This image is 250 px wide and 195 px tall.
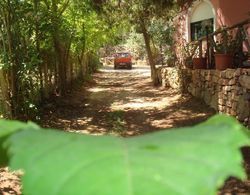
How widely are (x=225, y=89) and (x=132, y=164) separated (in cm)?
952

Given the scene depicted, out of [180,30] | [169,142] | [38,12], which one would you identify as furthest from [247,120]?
[180,30]

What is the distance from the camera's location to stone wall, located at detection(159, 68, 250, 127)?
27.6 feet

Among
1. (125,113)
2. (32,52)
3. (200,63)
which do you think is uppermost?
(32,52)

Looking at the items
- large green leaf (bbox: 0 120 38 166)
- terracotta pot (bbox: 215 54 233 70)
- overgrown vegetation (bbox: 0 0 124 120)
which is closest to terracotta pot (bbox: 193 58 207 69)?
terracotta pot (bbox: 215 54 233 70)

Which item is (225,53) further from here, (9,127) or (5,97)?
(9,127)

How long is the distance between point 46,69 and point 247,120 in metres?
7.26

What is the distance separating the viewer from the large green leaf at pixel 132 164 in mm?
305

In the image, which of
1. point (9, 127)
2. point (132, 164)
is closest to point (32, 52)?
point (9, 127)

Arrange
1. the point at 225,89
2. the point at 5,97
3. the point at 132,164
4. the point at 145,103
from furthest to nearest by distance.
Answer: the point at 145,103 → the point at 225,89 → the point at 5,97 → the point at 132,164

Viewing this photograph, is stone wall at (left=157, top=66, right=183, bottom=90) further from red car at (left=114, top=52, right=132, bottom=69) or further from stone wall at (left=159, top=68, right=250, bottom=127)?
red car at (left=114, top=52, right=132, bottom=69)

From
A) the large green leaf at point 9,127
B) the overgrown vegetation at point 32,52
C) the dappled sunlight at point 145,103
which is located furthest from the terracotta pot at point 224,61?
the large green leaf at point 9,127

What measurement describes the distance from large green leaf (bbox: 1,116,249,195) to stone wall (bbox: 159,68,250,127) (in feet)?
26.5

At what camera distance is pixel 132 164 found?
323mm

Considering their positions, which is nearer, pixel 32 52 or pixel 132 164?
pixel 132 164
